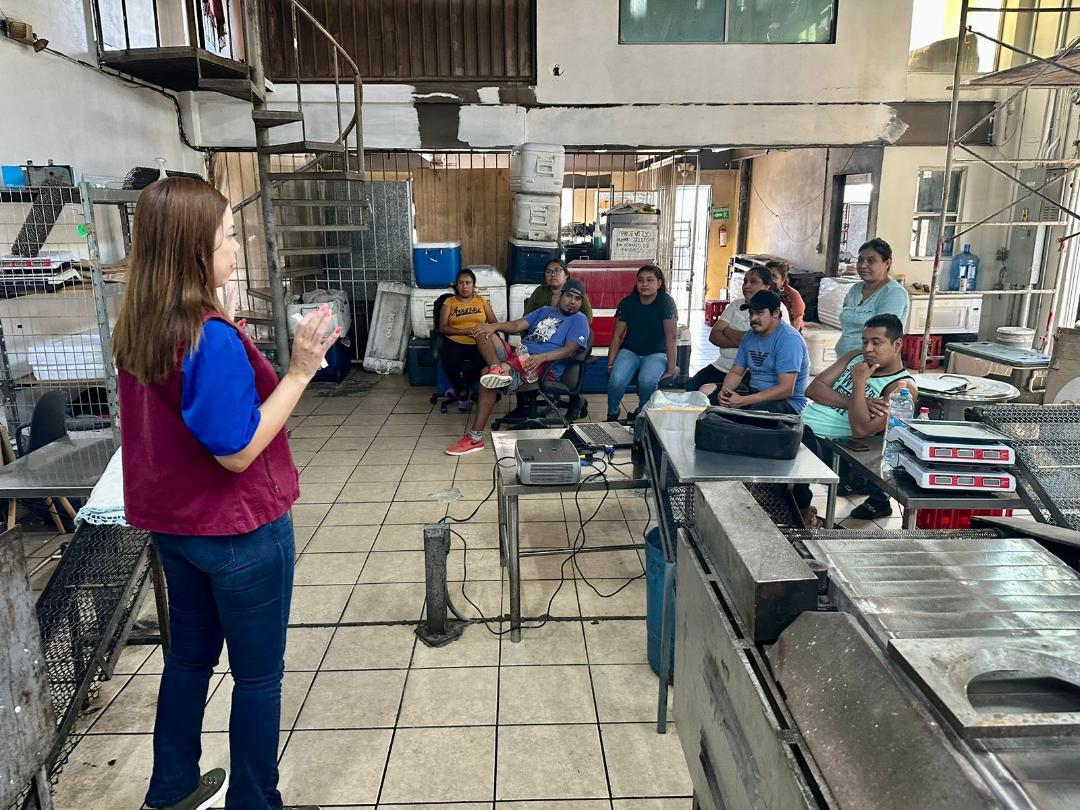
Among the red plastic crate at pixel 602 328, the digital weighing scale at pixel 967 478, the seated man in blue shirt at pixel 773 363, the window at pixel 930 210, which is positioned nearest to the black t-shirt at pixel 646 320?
the seated man in blue shirt at pixel 773 363

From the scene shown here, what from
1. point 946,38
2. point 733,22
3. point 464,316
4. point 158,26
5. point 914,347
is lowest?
point 914,347

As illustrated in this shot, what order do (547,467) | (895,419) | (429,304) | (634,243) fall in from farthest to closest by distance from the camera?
(634,243)
(429,304)
(895,419)
(547,467)

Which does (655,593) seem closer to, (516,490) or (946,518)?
(516,490)

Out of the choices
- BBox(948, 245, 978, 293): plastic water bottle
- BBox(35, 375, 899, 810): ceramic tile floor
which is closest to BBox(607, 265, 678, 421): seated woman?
BBox(35, 375, 899, 810): ceramic tile floor

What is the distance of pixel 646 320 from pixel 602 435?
Result: 84.9 inches

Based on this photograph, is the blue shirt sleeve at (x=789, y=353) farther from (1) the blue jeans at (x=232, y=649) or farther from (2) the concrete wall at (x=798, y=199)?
(2) the concrete wall at (x=798, y=199)

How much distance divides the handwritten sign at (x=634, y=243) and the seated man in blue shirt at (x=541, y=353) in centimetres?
192

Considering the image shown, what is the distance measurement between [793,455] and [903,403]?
97 cm

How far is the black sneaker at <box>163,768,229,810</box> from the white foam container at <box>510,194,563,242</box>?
17.0ft

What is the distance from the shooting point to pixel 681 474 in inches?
90.0

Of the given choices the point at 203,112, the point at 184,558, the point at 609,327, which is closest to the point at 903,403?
the point at 184,558

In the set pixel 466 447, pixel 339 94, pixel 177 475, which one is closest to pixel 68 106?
pixel 339 94

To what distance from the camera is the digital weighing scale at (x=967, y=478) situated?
2.42 metres

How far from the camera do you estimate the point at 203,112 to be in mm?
6516
